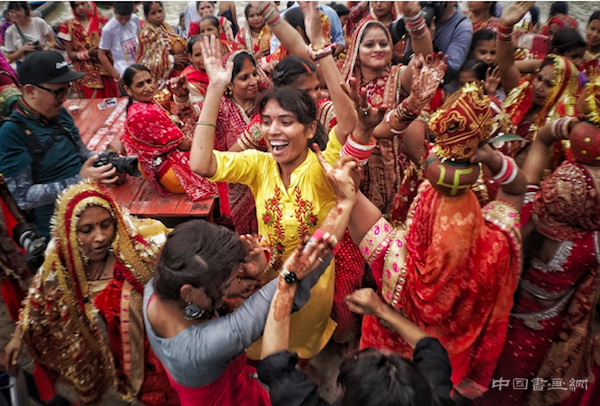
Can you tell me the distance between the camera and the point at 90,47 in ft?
20.1

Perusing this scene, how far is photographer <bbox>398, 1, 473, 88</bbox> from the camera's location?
3850 mm

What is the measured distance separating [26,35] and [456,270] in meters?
6.81

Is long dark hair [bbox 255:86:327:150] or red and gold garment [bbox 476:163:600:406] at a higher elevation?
long dark hair [bbox 255:86:327:150]

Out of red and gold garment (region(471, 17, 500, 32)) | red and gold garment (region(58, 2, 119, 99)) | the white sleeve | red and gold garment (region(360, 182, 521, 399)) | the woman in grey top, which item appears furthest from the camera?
red and gold garment (region(58, 2, 119, 99))

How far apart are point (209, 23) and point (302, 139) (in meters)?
3.62

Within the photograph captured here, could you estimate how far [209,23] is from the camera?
16.5 ft

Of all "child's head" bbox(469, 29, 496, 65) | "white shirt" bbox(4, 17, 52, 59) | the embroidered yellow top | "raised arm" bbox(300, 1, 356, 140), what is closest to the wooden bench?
the embroidered yellow top

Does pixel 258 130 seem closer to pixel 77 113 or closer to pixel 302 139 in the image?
pixel 302 139

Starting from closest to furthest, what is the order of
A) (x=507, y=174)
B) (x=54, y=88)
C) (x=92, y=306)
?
(x=507, y=174) → (x=92, y=306) → (x=54, y=88)

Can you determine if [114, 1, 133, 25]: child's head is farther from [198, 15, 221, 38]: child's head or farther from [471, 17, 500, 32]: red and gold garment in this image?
[471, 17, 500, 32]: red and gold garment

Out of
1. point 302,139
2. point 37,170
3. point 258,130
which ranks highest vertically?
point 302,139

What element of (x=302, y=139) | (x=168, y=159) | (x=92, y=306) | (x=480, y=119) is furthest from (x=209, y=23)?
(x=480, y=119)

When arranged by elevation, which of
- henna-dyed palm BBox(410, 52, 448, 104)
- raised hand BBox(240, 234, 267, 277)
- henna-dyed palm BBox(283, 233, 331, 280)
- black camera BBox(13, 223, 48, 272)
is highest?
henna-dyed palm BBox(410, 52, 448, 104)

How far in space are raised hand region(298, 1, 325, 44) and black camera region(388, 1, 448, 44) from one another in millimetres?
1841
